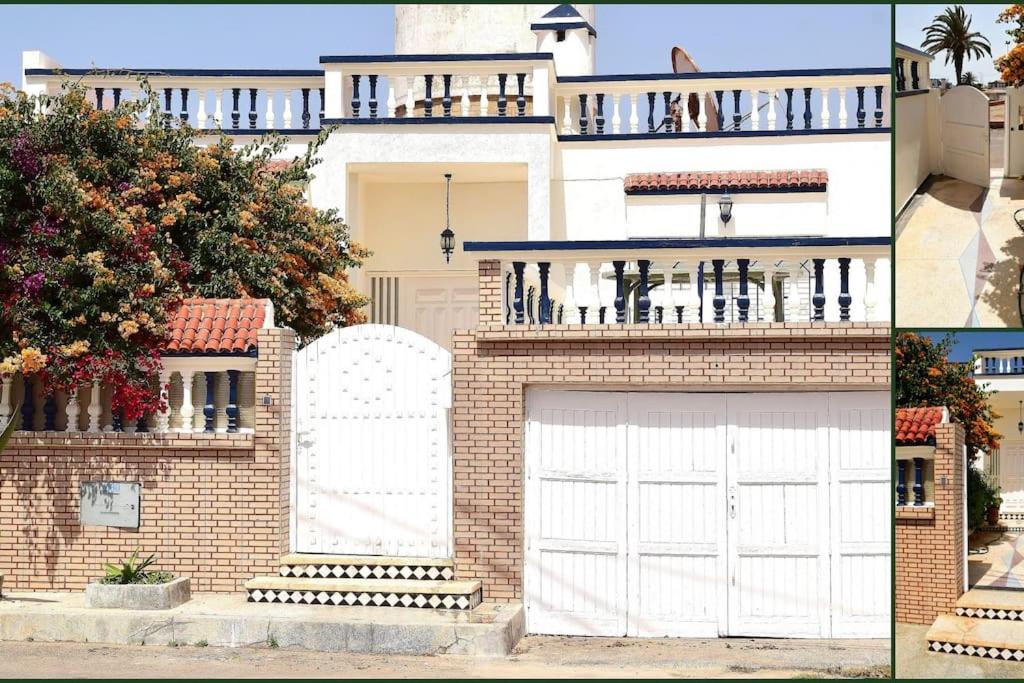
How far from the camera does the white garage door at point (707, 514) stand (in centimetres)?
1184

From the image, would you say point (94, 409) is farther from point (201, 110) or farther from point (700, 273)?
point (201, 110)

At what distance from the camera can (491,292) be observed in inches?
477

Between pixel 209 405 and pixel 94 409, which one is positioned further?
pixel 94 409

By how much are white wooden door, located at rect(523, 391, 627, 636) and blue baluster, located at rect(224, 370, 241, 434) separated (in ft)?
8.66

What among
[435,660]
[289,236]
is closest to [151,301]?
[289,236]

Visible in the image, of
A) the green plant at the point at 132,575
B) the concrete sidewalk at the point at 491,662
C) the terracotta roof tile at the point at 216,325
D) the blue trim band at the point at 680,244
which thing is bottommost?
the concrete sidewalk at the point at 491,662

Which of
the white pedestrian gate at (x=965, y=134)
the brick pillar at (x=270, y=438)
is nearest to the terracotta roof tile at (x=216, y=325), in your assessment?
the brick pillar at (x=270, y=438)

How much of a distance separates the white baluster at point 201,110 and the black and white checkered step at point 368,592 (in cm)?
900

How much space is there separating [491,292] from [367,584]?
273 cm

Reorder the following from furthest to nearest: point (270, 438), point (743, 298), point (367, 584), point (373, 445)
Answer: point (373, 445) → point (270, 438) → point (367, 584) → point (743, 298)

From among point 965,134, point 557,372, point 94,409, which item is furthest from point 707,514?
point 965,134

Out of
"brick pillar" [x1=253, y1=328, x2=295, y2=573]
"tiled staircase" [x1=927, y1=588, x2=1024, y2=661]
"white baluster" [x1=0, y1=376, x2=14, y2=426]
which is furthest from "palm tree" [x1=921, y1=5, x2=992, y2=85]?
"white baluster" [x1=0, y1=376, x2=14, y2=426]

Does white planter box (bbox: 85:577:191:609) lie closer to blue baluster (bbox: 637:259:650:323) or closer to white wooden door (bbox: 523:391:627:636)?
white wooden door (bbox: 523:391:627:636)

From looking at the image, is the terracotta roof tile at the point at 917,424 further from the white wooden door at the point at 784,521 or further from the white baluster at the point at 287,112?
the white baluster at the point at 287,112
